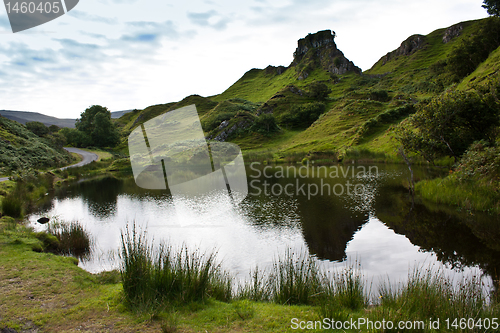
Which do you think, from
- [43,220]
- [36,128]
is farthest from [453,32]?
[43,220]

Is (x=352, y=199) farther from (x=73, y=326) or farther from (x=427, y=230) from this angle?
(x=73, y=326)

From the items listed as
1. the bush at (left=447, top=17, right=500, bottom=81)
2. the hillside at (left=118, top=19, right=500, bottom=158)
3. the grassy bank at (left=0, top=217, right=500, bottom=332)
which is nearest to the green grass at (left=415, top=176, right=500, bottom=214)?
the hillside at (left=118, top=19, right=500, bottom=158)

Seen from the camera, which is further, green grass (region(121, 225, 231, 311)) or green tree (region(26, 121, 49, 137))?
green tree (region(26, 121, 49, 137))

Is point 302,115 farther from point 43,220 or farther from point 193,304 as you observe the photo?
point 193,304

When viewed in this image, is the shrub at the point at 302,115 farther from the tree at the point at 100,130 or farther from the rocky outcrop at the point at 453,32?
the rocky outcrop at the point at 453,32

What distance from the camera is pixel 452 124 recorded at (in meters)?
18.8

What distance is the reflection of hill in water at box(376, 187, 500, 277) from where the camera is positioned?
30.1ft

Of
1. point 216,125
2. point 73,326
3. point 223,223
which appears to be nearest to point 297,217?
point 223,223

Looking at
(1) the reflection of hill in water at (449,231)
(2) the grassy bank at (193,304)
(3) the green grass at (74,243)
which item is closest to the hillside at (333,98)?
(1) the reflection of hill in water at (449,231)

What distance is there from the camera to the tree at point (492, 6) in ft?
221

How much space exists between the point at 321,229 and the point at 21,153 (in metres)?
45.8

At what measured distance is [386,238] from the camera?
11938 mm

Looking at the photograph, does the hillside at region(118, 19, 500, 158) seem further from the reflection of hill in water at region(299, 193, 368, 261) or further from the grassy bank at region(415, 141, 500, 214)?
the reflection of hill in water at region(299, 193, 368, 261)

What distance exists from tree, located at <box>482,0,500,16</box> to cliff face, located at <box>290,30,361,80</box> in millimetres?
74110
